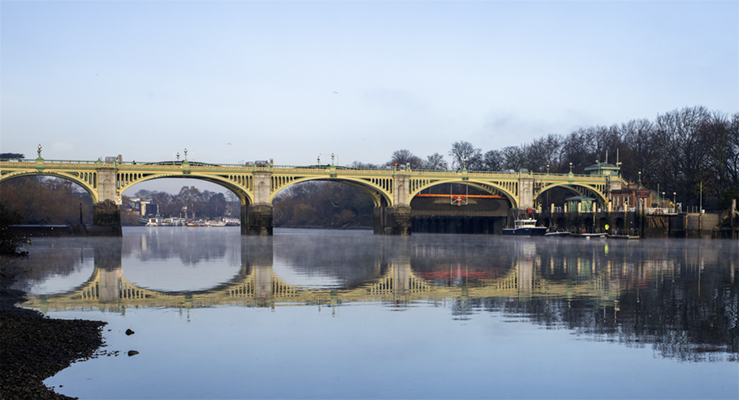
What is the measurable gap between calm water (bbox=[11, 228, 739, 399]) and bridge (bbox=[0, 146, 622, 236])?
192 feet

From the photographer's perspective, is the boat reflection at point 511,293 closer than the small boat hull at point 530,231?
Yes

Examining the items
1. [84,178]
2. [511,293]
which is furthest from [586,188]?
[511,293]

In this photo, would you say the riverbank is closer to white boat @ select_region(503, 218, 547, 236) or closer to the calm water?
the calm water

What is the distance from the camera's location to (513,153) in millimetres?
135125

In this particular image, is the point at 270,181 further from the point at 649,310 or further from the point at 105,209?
the point at 649,310

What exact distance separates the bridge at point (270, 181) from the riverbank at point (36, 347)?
69.9 metres

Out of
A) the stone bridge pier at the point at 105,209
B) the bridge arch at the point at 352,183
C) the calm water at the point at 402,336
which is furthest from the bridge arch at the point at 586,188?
the calm water at the point at 402,336

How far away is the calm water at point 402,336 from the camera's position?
1080 cm

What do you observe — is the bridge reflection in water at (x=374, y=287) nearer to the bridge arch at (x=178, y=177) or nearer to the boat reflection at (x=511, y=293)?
the boat reflection at (x=511, y=293)

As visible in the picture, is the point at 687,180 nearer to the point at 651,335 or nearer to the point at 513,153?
the point at 513,153

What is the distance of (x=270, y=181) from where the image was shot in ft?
305

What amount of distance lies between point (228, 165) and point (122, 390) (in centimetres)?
8266

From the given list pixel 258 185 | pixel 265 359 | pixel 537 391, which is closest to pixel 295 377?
pixel 265 359

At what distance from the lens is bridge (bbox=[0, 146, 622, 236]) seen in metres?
82.9
